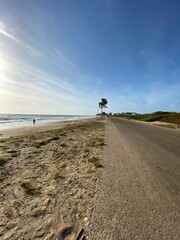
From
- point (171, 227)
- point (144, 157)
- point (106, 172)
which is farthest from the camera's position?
point (144, 157)

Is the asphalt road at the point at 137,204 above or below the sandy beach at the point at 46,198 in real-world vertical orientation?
above

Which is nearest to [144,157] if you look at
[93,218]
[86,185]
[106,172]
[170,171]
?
[170,171]

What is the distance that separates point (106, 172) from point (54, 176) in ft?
6.23

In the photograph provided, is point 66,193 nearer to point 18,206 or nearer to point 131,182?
point 18,206

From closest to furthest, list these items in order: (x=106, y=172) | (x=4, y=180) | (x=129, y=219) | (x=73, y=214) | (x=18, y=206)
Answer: (x=129, y=219) < (x=73, y=214) < (x=18, y=206) < (x=4, y=180) < (x=106, y=172)

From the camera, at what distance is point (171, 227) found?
2.80m

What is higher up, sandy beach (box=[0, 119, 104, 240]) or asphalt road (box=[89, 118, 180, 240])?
asphalt road (box=[89, 118, 180, 240])

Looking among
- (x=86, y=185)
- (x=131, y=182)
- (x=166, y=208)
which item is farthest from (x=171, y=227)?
(x=86, y=185)

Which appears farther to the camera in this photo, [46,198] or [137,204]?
[46,198]

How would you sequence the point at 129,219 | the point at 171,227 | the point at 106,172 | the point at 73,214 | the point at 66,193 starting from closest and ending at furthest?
the point at 171,227 → the point at 129,219 → the point at 73,214 → the point at 66,193 → the point at 106,172

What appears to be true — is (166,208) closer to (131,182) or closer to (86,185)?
(131,182)

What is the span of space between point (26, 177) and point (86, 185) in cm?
221

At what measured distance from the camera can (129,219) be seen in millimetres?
3010

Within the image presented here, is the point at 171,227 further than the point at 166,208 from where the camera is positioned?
No
